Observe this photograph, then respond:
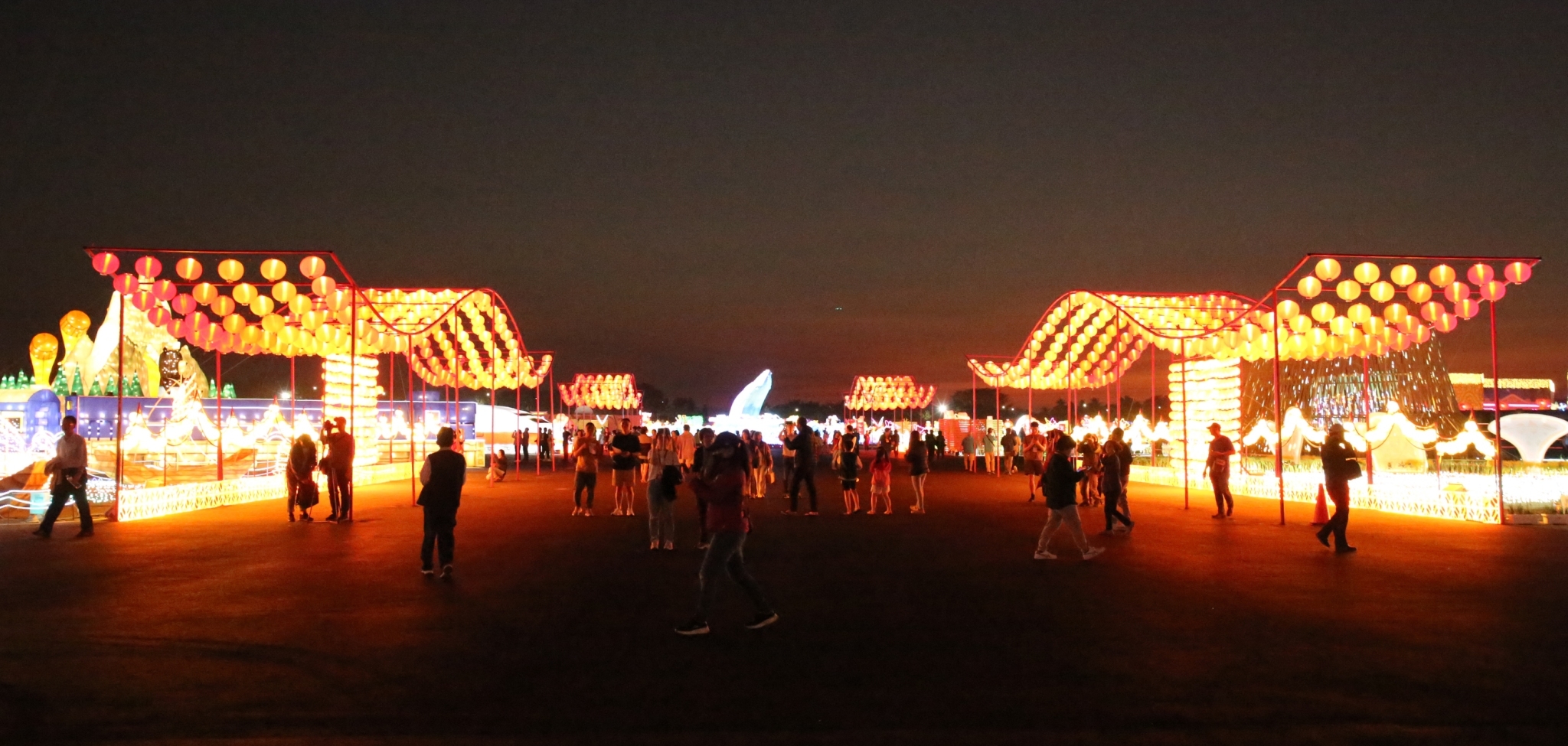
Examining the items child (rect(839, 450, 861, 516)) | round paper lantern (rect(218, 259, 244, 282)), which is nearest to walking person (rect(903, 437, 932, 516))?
child (rect(839, 450, 861, 516))

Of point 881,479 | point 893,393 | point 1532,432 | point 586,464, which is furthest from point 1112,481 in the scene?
point 893,393

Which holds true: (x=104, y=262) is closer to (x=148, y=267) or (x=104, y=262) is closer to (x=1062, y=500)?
(x=148, y=267)

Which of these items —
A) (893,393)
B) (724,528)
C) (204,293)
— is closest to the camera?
(724,528)

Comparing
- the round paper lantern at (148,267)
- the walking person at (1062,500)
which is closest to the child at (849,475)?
the walking person at (1062,500)

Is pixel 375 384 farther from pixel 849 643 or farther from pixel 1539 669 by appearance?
pixel 1539 669

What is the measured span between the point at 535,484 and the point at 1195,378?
48.1ft

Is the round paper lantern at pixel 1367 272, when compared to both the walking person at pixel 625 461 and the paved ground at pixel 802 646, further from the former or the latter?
the walking person at pixel 625 461

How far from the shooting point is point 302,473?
15016 mm

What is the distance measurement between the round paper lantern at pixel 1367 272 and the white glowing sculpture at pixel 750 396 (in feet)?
204

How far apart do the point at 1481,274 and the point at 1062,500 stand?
8.15 metres

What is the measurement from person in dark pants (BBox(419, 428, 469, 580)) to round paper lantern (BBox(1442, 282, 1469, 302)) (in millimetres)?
13286

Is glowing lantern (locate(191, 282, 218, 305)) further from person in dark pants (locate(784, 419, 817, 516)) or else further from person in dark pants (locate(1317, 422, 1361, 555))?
person in dark pants (locate(1317, 422, 1361, 555))

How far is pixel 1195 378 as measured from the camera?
2444 cm

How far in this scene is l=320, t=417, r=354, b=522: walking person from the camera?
1506cm
